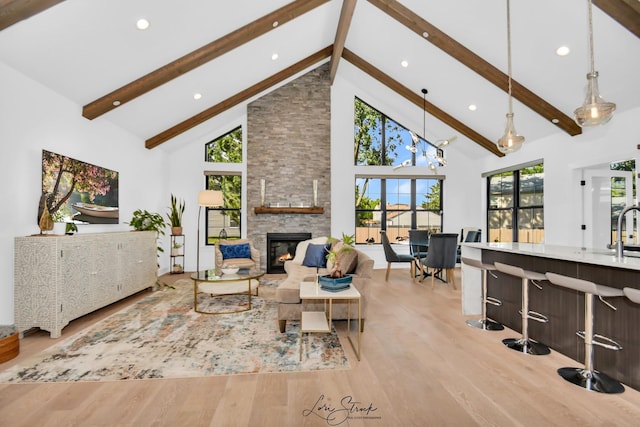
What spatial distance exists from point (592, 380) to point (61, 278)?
15.5 feet

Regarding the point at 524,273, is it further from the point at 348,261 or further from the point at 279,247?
the point at 279,247

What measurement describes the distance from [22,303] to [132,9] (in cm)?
313

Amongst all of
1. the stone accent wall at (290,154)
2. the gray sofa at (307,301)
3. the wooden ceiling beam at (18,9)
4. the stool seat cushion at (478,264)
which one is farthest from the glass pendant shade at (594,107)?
the stone accent wall at (290,154)

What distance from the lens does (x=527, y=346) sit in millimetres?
3084

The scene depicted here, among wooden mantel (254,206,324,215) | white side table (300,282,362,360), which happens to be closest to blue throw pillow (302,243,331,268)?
white side table (300,282,362,360)

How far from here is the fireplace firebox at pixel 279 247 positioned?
24.0ft

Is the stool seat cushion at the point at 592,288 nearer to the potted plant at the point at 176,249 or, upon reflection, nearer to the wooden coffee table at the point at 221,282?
the wooden coffee table at the point at 221,282

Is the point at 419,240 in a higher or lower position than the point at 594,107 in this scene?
lower

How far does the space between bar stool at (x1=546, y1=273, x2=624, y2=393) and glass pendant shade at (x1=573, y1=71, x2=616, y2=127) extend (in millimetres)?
1192

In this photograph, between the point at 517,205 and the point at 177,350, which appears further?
the point at 517,205

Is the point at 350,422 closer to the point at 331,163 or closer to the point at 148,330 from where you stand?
the point at 148,330

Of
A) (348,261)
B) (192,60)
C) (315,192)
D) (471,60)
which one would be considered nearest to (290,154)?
(315,192)

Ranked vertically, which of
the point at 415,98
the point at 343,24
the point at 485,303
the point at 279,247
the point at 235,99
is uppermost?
the point at 343,24

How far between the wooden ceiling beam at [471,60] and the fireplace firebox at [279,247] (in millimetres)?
4398
